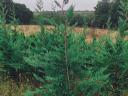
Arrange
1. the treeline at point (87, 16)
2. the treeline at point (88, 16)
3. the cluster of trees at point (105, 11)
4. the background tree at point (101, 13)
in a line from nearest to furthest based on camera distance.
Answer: the treeline at point (88, 16), the treeline at point (87, 16), the cluster of trees at point (105, 11), the background tree at point (101, 13)

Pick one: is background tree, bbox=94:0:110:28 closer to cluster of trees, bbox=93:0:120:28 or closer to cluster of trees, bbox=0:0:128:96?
cluster of trees, bbox=93:0:120:28

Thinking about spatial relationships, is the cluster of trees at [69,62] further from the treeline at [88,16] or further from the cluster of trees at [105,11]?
the cluster of trees at [105,11]

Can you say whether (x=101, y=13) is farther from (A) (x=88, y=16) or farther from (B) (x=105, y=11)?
(A) (x=88, y=16)

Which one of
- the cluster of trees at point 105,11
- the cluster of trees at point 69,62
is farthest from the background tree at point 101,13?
the cluster of trees at point 69,62

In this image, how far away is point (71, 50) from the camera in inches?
260

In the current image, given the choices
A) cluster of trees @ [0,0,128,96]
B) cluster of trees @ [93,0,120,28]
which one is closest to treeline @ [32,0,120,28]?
cluster of trees @ [93,0,120,28]

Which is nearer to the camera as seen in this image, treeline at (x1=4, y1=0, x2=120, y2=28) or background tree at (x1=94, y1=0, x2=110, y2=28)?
treeline at (x1=4, y1=0, x2=120, y2=28)

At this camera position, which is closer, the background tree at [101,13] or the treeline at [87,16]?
the treeline at [87,16]

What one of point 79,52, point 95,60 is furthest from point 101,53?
point 79,52

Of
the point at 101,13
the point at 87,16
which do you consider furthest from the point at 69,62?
the point at 101,13

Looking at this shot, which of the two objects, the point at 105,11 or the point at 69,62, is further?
the point at 105,11

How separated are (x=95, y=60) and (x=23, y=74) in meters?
3.06

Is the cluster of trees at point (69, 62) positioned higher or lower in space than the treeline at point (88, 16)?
lower

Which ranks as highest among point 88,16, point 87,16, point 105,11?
point 88,16
